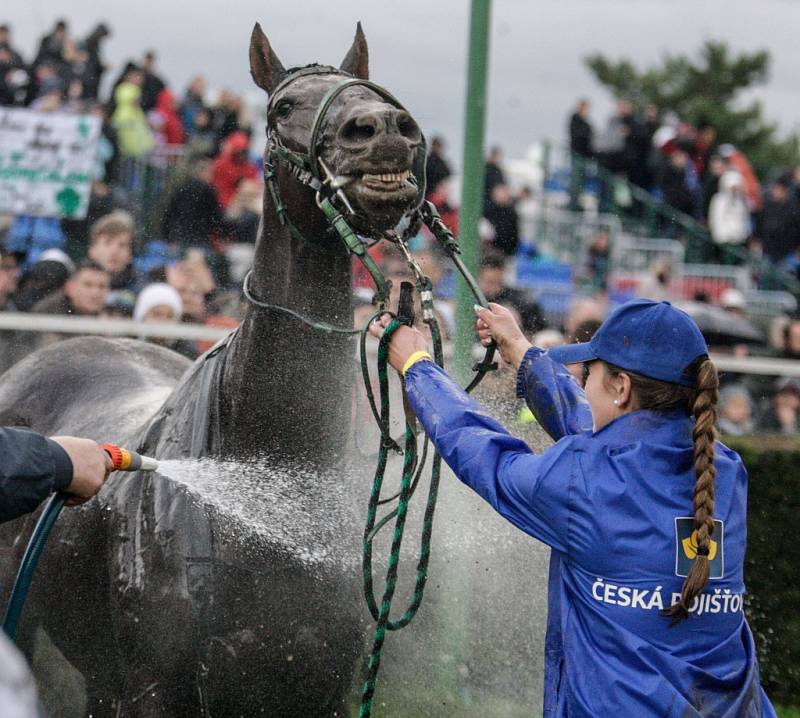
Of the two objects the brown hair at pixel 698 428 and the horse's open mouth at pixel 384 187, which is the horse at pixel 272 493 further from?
the brown hair at pixel 698 428

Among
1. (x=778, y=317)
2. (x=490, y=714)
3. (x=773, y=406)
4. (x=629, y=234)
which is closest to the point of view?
(x=490, y=714)

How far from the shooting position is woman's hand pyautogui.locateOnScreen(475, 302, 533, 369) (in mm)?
3592

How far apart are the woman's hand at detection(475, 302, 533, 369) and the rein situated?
0.03 metres

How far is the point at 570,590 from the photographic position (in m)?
3.05

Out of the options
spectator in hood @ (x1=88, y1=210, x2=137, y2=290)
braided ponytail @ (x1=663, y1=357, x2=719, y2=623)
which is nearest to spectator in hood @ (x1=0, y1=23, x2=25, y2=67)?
spectator in hood @ (x1=88, y1=210, x2=137, y2=290)

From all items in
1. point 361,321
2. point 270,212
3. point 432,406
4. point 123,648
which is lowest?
point 123,648

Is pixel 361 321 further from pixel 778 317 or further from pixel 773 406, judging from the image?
pixel 778 317

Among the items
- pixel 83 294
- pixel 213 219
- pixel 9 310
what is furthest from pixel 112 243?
pixel 9 310

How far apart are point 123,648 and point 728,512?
180 cm

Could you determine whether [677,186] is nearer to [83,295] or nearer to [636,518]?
[83,295]

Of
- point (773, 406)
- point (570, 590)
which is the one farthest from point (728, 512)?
point (773, 406)

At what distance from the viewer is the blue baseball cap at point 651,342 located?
303cm

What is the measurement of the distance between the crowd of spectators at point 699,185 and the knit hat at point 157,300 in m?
8.81

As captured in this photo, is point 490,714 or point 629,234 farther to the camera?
point 629,234
